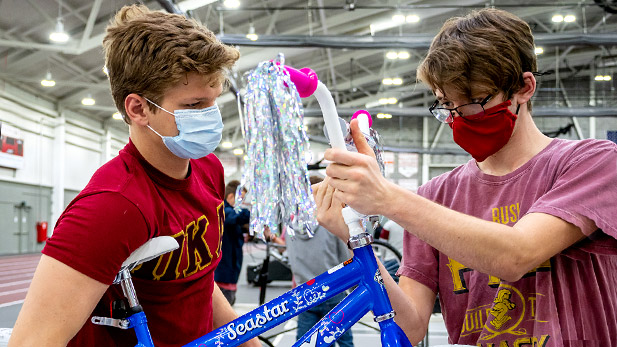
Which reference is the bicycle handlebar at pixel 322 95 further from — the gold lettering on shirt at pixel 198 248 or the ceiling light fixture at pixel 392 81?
the ceiling light fixture at pixel 392 81

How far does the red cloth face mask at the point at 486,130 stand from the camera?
1.33 metres

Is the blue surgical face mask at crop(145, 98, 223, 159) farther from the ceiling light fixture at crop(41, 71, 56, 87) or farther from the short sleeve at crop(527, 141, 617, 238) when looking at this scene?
the ceiling light fixture at crop(41, 71, 56, 87)

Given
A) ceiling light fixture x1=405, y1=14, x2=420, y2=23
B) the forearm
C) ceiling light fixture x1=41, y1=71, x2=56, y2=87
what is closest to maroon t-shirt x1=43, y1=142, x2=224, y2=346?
the forearm

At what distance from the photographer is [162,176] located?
1395mm

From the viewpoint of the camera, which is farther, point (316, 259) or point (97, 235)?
point (316, 259)

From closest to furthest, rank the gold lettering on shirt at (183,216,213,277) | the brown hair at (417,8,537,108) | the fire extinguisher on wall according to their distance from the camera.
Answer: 1. the brown hair at (417,8,537,108)
2. the gold lettering on shirt at (183,216,213,277)
3. the fire extinguisher on wall

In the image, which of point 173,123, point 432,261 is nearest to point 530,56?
point 432,261

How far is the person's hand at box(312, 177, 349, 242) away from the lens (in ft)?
4.39

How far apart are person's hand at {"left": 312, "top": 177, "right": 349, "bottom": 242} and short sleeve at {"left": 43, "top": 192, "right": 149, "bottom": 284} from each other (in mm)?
435

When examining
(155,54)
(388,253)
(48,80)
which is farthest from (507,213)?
(48,80)

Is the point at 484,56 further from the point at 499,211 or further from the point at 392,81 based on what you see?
the point at 392,81

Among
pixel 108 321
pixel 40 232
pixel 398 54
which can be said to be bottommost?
pixel 40 232

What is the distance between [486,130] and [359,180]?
0.45 metres

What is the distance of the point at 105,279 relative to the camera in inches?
46.4
